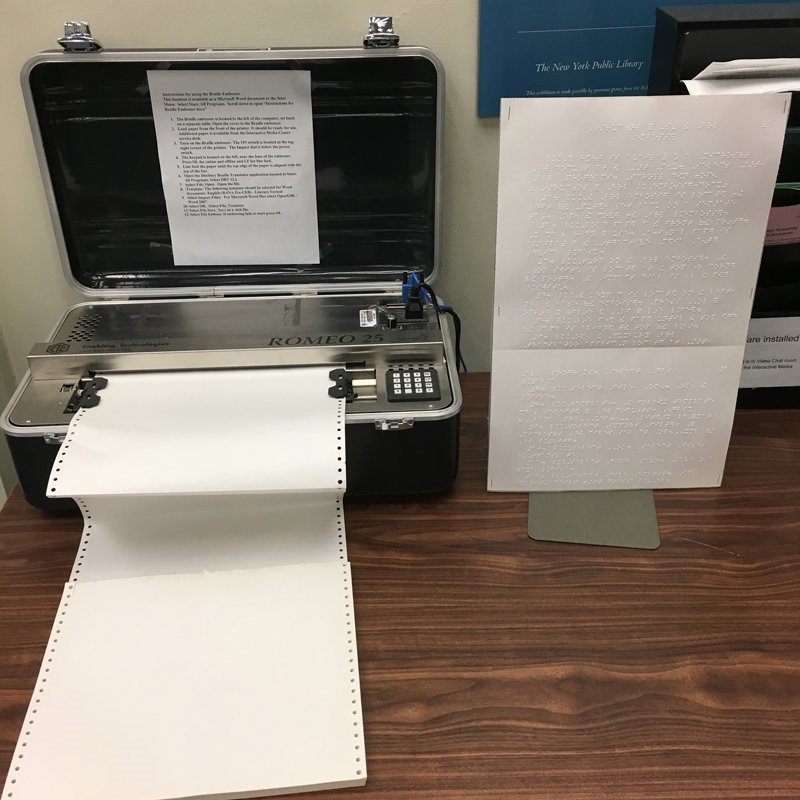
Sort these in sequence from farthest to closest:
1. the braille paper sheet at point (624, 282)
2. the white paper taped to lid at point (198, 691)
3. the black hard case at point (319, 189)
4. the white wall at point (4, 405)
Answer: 1. the white wall at point (4, 405)
2. the black hard case at point (319, 189)
3. the braille paper sheet at point (624, 282)
4. the white paper taped to lid at point (198, 691)

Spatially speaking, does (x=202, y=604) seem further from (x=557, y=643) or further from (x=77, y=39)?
(x=77, y=39)

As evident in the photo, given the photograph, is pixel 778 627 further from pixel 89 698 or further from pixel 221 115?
pixel 221 115

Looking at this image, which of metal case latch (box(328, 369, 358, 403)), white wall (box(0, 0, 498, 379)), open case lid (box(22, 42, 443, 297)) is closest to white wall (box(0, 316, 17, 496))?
white wall (box(0, 0, 498, 379))

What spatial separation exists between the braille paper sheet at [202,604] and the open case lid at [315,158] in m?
0.24

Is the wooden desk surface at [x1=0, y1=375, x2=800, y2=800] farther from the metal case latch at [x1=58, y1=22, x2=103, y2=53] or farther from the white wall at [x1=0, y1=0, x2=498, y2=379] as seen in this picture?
the metal case latch at [x1=58, y1=22, x2=103, y2=53]

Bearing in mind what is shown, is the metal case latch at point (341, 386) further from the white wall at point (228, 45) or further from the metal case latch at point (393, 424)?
the white wall at point (228, 45)

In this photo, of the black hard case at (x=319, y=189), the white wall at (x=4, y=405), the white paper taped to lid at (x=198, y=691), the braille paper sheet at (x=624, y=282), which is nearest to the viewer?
the white paper taped to lid at (x=198, y=691)

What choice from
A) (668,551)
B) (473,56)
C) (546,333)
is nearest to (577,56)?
(473,56)

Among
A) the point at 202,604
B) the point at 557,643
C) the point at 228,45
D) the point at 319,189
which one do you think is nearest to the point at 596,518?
the point at 557,643

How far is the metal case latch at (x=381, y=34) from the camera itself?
880 mm

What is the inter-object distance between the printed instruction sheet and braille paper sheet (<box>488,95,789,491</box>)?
337 mm

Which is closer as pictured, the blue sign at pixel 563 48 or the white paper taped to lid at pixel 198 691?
the white paper taped to lid at pixel 198 691

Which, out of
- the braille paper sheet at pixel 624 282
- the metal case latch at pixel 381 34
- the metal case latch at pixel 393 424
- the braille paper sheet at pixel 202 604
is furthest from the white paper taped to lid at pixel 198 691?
the metal case latch at pixel 381 34

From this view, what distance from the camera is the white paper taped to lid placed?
60 centimetres
